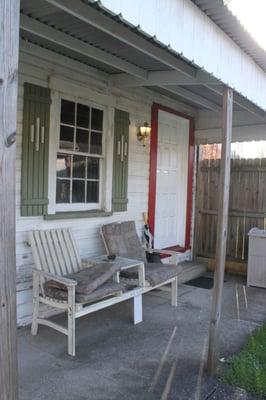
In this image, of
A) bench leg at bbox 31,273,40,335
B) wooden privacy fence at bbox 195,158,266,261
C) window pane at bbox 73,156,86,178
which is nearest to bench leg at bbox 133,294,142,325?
bench leg at bbox 31,273,40,335

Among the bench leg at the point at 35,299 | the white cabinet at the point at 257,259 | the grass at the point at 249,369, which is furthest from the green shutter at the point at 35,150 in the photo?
the white cabinet at the point at 257,259

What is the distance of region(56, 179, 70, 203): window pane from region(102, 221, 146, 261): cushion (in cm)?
57

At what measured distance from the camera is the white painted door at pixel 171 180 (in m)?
5.86

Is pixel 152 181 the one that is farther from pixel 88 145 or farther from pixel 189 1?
pixel 189 1

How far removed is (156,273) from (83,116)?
1.92 meters

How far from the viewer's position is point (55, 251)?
3836 mm

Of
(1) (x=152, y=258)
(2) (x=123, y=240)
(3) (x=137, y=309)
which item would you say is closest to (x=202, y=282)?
(1) (x=152, y=258)

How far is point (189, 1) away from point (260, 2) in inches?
118

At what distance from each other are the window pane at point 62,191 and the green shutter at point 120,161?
0.69 meters

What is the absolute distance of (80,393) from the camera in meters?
2.59

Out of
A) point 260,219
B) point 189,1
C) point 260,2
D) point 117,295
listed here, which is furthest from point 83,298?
point 260,2

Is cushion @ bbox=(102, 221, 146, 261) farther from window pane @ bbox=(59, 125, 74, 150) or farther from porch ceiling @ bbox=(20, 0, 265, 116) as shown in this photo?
porch ceiling @ bbox=(20, 0, 265, 116)

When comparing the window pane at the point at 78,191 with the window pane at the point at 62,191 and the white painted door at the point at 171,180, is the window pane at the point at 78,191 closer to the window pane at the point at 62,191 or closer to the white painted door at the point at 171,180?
the window pane at the point at 62,191

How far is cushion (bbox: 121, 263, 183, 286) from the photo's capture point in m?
4.06
